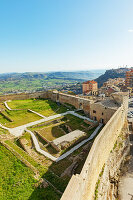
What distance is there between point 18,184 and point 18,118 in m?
15.4

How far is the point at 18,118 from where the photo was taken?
2456cm

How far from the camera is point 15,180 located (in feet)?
36.2

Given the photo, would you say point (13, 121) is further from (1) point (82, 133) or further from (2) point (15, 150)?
(1) point (82, 133)

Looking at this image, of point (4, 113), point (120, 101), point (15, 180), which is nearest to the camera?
point (15, 180)

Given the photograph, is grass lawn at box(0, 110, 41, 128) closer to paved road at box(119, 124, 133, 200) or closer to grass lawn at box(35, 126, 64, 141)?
grass lawn at box(35, 126, 64, 141)

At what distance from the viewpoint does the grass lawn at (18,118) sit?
2215 cm

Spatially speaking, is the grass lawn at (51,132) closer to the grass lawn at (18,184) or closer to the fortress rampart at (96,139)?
the grass lawn at (18,184)

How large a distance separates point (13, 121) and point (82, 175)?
18396 mm

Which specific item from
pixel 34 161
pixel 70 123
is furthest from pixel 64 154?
pixel 70 123

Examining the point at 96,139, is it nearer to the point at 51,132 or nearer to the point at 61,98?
the point at 51,132

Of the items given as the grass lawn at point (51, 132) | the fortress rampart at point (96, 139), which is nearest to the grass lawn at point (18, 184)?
the fortress rampart at point (96, 139)

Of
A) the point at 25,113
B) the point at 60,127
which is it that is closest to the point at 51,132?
the point at 60,127

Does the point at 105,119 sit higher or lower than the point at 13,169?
higher

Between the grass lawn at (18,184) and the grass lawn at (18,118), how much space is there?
30.9ft
